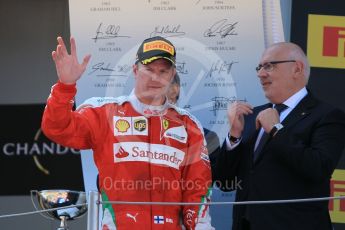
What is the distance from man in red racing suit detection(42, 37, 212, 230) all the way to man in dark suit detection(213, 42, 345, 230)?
0.28m

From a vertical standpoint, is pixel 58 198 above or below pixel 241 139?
below

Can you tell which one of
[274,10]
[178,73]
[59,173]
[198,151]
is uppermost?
[274,10]

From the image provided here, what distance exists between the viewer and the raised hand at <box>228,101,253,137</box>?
10.5 ft

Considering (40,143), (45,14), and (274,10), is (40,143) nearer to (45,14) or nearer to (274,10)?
(45,14)

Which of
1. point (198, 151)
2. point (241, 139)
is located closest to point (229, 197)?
point (241, 139)

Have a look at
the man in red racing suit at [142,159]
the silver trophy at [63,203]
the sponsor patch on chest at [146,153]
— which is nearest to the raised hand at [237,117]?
the man in red racing suit at [142,159]

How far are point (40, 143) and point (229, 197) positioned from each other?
163 cm

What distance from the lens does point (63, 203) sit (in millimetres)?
2828

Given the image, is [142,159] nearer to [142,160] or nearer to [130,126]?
[142,160]

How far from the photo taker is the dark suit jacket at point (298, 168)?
2.89 meters

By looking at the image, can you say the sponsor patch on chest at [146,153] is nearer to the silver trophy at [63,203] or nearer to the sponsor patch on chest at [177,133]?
the sponsor patch on chest at [177,133]

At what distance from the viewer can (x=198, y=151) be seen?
3.00 meters
